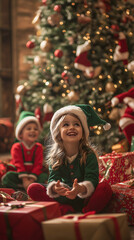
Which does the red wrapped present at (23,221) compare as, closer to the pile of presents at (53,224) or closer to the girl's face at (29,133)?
the pile of presents at (53,224)

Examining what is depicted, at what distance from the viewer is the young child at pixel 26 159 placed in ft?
11.0

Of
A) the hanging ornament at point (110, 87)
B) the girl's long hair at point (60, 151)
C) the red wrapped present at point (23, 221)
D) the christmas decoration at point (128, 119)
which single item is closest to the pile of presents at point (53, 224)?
the red wrapped present at point (23, 221)

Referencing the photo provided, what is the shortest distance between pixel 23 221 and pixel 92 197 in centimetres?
56

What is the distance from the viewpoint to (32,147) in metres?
3.54

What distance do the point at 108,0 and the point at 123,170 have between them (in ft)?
8.04

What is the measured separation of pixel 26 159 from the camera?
348 cm

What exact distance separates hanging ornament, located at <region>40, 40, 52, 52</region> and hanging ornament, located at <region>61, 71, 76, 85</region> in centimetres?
47

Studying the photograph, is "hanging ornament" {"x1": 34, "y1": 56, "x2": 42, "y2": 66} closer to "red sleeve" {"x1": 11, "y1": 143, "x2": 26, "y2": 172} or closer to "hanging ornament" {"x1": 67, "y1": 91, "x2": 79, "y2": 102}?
"hanging ornament" {"x1": 67, "y1": 91, "x2": 79, "y2": 102}

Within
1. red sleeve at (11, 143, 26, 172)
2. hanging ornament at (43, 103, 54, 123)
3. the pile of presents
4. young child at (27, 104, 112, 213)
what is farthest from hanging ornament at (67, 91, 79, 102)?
the pile of presents

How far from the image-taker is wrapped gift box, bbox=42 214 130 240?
4.99 ft

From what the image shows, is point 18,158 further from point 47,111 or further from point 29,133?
point 47,111

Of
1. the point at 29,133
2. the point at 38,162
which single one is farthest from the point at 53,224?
the point at 29,133

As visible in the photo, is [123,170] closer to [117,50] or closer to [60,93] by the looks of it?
[117,50]

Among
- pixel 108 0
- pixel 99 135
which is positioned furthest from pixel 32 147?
pixel 108 0
